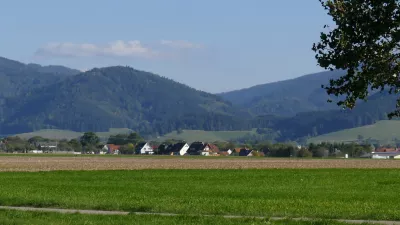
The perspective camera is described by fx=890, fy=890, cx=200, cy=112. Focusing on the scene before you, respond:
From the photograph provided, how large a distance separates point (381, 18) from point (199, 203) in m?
15.0

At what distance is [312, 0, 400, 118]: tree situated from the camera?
22328mm

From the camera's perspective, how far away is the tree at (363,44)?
22.3 meters

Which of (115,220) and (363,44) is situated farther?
(115,220)

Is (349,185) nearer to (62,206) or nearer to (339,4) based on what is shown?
(62,206)

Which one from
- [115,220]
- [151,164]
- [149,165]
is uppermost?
[151,164]

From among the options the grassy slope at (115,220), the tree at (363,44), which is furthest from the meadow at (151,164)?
the tree at (363,44)

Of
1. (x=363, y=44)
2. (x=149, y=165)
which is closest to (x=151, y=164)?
(x=149, y=165)

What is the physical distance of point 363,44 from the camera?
2284cm

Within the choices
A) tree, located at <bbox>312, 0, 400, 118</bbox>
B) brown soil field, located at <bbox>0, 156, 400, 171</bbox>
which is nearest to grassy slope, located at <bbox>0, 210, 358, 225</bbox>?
tree, located at <bbox>312, 0, 400, 118</bbox>

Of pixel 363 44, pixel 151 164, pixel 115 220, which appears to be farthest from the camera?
pixel 151 164

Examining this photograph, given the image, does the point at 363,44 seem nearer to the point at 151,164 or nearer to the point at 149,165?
the point at 149,165

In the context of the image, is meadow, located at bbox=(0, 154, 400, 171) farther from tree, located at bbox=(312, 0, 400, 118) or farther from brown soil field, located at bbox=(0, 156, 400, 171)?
tree, located at bbox=(312, 0, 400, 118)

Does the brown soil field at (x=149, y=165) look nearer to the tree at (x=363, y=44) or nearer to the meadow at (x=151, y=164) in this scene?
the meadow at (x=151, y=164)

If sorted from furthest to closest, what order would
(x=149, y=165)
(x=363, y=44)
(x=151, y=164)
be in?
(x=151, y=164)
(x=149, y=165)
(x=363, y=44)
